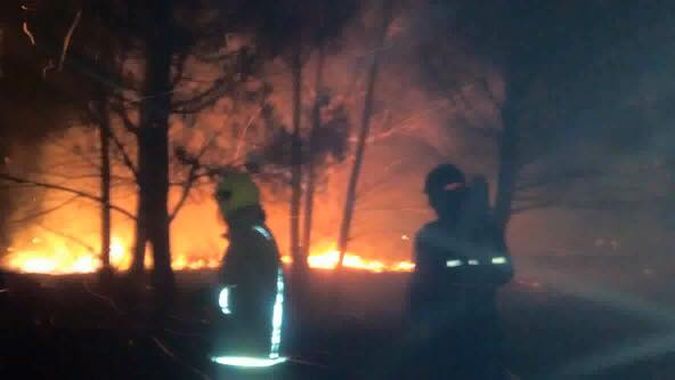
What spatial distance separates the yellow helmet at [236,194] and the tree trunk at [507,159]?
11487 mm

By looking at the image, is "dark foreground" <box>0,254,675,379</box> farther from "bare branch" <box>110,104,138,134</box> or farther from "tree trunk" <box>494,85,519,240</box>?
"bare branch" <box>110,104,138,134</box>

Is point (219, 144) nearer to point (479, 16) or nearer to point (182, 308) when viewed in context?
point (182, 308)

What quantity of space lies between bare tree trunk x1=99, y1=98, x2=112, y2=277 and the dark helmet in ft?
27.0

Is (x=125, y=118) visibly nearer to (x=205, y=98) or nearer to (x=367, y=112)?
(x=205, y=98)

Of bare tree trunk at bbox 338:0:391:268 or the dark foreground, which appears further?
bare tree trunk at bbox 338:0:391:268

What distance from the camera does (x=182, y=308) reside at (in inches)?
491

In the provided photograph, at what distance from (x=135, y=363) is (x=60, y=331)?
1565 millimetres

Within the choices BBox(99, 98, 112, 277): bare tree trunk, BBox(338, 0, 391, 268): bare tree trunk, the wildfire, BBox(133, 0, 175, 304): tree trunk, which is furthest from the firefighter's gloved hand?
the wildfire

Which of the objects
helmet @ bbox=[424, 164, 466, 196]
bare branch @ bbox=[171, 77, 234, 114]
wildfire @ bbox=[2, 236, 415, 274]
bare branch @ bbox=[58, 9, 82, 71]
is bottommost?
helmet @ bbox=[424, 164, 466, 196]

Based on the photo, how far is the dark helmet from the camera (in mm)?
5250

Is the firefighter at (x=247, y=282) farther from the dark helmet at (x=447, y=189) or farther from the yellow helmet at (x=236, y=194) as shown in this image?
the dark helmet at (x=447, y=189)

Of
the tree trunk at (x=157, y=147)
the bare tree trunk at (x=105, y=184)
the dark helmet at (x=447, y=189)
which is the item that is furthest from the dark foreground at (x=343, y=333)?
the dark helmet at (x=447, y=189)

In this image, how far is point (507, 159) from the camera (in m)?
16.5

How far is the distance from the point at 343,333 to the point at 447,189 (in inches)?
283
